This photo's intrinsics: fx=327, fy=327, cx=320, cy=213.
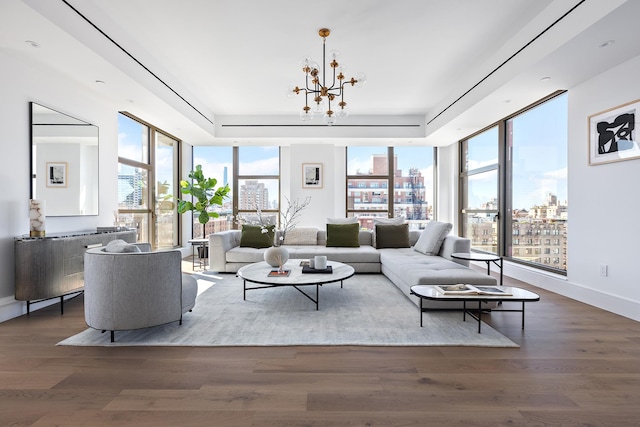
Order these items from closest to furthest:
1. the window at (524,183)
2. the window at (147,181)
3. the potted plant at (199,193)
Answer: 1. the window at (524,183)
2. the window at (147,181)
3. the potted plant at (199,193)

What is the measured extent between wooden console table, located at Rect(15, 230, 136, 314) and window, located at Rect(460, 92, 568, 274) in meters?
5.57

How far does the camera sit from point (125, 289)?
246 cm

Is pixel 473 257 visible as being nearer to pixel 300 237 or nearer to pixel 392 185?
pixel 300 237

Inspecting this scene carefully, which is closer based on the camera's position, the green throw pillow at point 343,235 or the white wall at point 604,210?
the white wall at point 604,210

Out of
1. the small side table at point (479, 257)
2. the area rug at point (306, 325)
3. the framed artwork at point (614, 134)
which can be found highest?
the framed artwork at point (614, 134)

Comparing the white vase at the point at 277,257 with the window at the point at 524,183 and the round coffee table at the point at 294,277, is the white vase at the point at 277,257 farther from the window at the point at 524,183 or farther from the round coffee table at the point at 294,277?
the window at the point at 524,183

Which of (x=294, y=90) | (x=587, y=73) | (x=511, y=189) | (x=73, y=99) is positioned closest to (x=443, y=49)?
(x=587, y=73)

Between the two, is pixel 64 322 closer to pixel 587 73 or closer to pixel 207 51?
pixel 207 51

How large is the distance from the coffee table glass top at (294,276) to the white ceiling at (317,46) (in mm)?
2467

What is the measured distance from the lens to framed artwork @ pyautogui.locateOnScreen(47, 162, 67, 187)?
348 centimetres

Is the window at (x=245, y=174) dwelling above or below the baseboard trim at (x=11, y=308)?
above

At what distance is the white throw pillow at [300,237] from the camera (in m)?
5.70

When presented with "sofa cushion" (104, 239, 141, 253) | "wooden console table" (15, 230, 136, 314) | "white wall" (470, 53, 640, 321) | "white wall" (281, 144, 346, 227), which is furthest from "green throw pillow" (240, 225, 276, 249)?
"white wall" (470, 53, 640, 321)

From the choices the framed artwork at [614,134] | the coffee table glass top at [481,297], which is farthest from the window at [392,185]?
the coffee table glass top at [481,297]
